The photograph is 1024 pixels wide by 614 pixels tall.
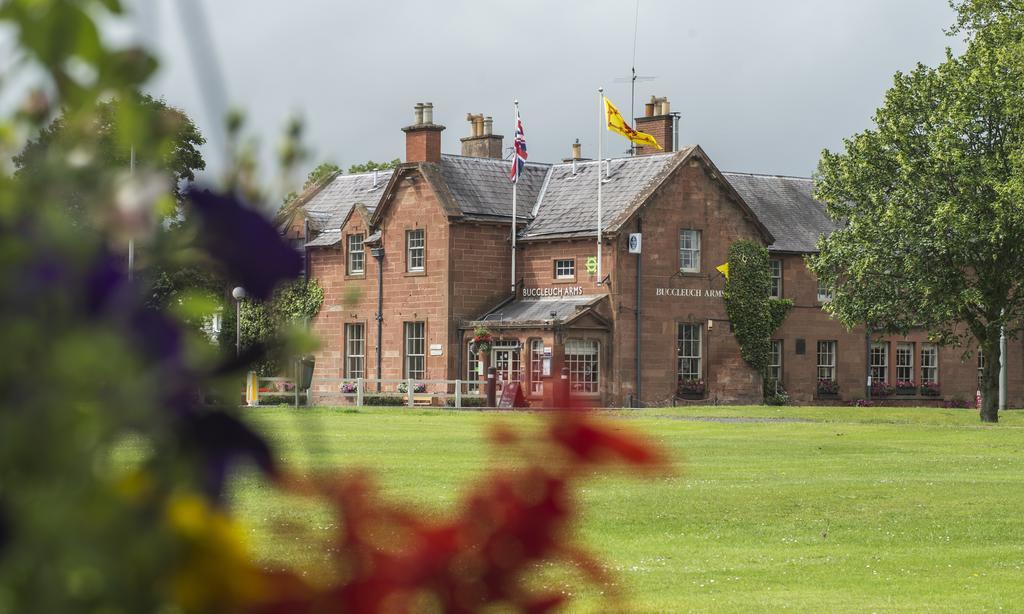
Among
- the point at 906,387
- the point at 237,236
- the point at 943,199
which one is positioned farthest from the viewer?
the point at 906,387

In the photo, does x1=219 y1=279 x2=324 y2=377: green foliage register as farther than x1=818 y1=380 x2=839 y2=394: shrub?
No

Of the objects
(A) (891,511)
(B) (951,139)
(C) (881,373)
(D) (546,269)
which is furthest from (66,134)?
(C) (881,373)

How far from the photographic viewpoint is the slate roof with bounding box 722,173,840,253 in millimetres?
60938

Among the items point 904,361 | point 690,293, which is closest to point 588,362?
point 690,293

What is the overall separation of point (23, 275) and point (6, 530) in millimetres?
213

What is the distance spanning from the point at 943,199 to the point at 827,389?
20.1 metres

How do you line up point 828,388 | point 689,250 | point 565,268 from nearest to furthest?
point 565,268 < point 689,250 < point 828,388

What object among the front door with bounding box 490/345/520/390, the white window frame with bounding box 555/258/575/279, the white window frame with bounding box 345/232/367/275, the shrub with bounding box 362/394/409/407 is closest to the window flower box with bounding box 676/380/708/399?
the white window frame with bounding box 555/258/575/279

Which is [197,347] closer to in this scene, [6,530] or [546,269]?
[6,530]

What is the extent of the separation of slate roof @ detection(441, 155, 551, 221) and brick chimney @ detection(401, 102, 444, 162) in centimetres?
55

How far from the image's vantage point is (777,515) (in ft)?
58.6

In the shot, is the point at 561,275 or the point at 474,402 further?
the point at 561,275

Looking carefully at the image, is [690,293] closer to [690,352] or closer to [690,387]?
[690,352]

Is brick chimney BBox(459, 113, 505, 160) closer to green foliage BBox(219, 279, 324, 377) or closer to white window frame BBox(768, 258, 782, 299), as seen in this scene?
white window frame BBox(768, 258, 782, 299)
